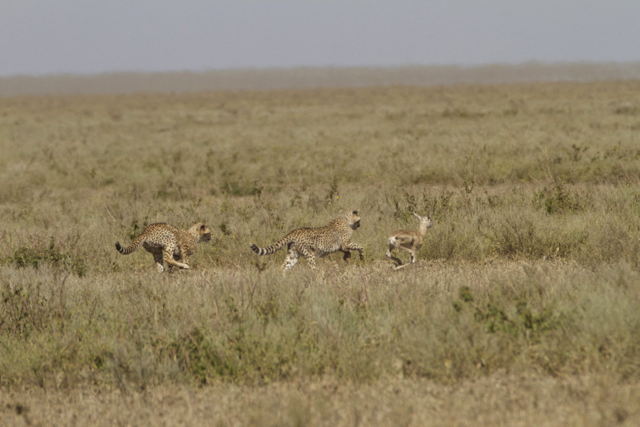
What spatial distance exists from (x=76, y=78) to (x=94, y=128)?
144 m

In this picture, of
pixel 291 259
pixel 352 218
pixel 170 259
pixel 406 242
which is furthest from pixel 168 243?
pixel 406 242

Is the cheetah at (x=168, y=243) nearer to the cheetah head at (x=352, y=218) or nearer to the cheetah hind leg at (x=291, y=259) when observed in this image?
the cheetah hind leg at (x=291, y=259)

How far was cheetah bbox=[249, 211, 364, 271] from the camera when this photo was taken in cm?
890

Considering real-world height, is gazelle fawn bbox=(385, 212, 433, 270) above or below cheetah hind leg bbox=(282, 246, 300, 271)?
above

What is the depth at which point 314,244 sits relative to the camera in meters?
8.91

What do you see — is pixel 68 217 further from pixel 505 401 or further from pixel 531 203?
pixel 505 401

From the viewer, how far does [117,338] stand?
585cm

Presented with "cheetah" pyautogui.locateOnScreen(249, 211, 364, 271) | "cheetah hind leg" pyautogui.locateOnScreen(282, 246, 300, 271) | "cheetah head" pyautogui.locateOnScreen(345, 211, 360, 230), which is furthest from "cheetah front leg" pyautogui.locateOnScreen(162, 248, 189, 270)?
"cheetah head" pyautogui.locateOnScreen(345, 211, 360, 230)

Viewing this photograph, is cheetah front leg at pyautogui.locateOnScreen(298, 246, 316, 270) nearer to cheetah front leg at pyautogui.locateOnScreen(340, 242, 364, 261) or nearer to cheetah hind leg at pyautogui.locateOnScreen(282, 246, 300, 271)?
cheetah hind leg at pyautogui.locateOnScreen(282, 246, 300, 271)

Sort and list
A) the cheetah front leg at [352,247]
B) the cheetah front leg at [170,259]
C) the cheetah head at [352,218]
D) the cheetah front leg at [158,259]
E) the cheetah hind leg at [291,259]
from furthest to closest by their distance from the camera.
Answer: the cheetah head at [352,218] → the cheetah front leg at [158,259] → the cheetah front leg at [352,247] → the cheetah hind leg at [291,259] → the cheetah front leg at [170,259]

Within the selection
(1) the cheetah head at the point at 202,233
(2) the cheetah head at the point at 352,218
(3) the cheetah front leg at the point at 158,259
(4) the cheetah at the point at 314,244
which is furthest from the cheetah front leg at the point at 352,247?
(3) the cheetah front leg at the point at 158,259

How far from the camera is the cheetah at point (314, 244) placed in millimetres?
8898

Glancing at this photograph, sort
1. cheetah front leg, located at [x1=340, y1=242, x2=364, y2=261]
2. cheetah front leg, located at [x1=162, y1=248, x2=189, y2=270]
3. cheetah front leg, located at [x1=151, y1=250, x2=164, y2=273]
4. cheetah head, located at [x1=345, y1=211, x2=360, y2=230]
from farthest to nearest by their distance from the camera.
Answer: cheetah head, located at [x1=345, y1=211, x2=360, y2=230]
cheetah front leg, located at [x1=151, y1=250, x2=164, y2=273]
cheetah front leg, located at [x1=340, y1=242, x2=364, y2=261]
cheetah front leg, located at [x1=162, y1=248, x2=189, y2=270]

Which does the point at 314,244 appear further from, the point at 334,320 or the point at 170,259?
the point at 334,320
